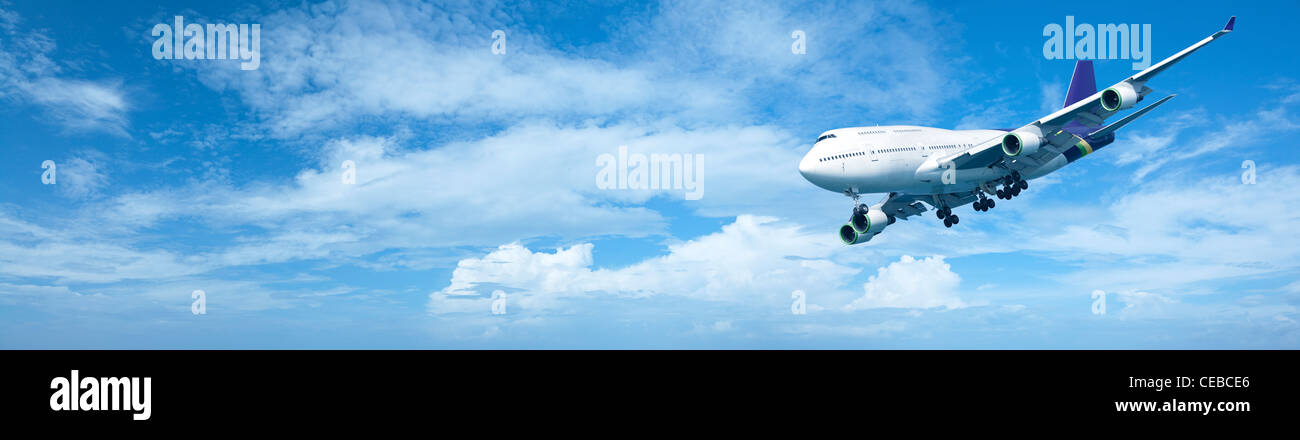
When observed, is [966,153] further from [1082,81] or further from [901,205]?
[1082,81]

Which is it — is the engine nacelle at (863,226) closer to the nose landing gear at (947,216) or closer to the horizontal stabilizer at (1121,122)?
the nose landing gear at (947,216)

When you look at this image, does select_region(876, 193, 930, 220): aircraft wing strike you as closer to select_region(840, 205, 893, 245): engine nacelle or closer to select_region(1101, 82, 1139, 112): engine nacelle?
select_region(840, 205, 893, 245): engine nacelle

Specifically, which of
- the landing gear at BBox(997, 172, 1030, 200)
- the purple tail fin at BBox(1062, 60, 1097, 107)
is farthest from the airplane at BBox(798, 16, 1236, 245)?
the purple tail fin at BBox(1062, 60, 1097, 107)

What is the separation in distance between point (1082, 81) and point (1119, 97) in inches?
1030

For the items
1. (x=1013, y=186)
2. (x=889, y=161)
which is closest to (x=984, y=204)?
(x=1013, y=186)

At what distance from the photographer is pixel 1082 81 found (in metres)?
77.7

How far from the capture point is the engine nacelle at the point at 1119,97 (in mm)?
54281

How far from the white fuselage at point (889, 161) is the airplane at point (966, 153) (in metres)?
0.07

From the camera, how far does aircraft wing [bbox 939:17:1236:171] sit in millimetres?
53656

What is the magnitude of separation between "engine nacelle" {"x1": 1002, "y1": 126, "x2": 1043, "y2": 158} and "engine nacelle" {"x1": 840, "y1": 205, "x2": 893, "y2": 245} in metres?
14.2

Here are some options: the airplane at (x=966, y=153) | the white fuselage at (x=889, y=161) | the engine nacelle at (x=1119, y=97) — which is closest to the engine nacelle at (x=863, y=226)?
the airplane at (x=966, y=153)
